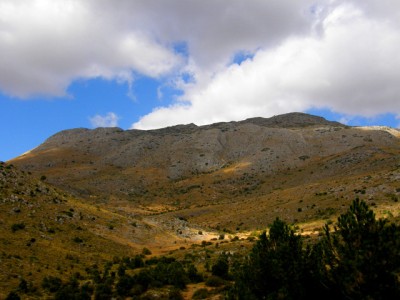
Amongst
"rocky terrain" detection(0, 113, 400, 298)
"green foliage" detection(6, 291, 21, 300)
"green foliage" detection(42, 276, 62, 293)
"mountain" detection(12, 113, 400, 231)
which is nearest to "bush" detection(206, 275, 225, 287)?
"rocky terrain" detection(0, 113, 400, 298)

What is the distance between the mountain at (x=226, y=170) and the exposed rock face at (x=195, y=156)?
333 mm

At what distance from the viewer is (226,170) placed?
114125 millimetres

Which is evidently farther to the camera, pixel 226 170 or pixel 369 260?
pixel 226 170

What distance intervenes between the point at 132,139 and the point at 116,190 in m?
59.6

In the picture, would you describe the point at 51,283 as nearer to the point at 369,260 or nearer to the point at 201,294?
the point at 201,294

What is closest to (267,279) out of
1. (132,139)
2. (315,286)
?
(315,286)

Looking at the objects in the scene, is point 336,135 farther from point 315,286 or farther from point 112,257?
point 315,286

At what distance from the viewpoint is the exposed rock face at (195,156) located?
328 feet

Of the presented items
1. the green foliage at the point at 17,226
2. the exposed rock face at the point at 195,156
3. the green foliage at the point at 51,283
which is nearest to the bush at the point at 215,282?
the green foliage at the point at 51,283

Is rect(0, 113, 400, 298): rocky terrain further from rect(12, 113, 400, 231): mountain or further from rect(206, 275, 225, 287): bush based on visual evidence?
rect(206, 275, 225, 287): bush

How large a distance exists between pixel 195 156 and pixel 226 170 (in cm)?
1960

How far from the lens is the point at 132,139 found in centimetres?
15688

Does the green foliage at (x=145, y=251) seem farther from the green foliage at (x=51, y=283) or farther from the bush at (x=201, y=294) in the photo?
the bush at (x=201, y=294)

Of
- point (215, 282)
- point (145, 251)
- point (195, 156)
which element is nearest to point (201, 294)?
point (215, 282)
